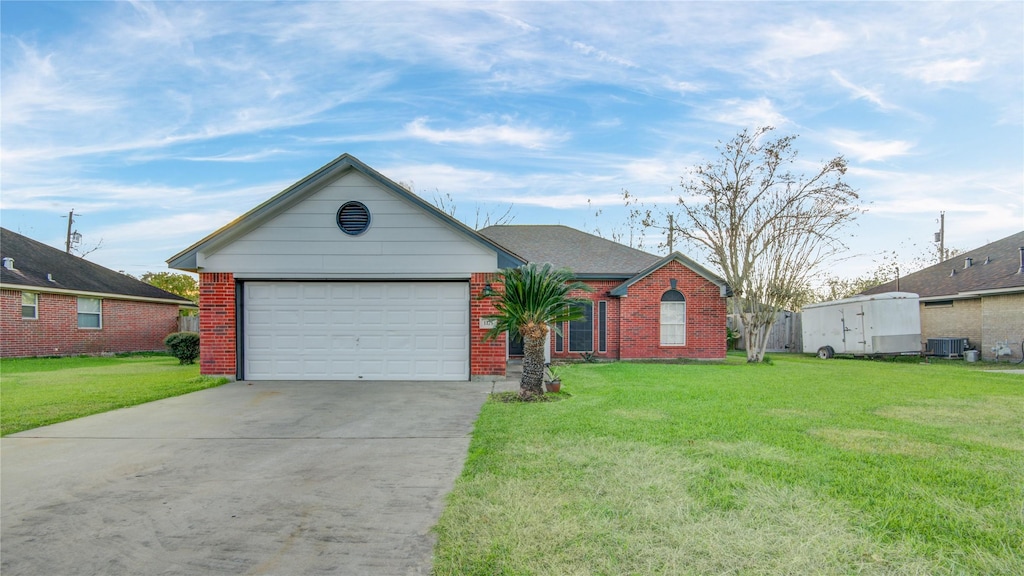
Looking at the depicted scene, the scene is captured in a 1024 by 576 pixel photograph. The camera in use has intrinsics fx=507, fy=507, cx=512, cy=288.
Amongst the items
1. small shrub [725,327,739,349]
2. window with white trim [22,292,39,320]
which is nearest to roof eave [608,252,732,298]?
small shrub [725,327,739,349]

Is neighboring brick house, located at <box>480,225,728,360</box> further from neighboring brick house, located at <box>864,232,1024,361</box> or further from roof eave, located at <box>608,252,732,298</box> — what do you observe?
neighboring brick house, located at <box>864,232,1024,361</box>

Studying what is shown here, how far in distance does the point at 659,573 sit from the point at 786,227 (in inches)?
669

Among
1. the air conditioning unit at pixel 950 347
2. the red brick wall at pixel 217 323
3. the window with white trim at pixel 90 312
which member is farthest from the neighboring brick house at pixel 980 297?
the window with white trim at pixel 90 312

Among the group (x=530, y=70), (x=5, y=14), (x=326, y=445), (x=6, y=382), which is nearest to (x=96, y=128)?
(x=5, y=14)

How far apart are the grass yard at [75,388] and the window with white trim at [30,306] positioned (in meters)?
2.87

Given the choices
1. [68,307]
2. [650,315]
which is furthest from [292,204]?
[68,307]

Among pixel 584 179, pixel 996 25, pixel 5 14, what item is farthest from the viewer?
pixel 584 179

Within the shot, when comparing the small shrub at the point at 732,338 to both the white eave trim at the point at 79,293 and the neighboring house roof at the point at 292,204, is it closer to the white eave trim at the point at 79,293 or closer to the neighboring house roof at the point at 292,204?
the neighboring house roof at the point at 292,204

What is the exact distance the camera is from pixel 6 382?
1122 centimetres

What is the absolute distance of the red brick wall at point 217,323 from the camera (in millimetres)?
11008

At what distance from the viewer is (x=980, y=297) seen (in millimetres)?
19172

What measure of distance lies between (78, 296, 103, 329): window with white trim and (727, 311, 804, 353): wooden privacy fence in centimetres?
2780

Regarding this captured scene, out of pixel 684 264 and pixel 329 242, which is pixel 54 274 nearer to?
pixel 329 242

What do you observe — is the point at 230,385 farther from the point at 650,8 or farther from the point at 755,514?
the point at 650,8
